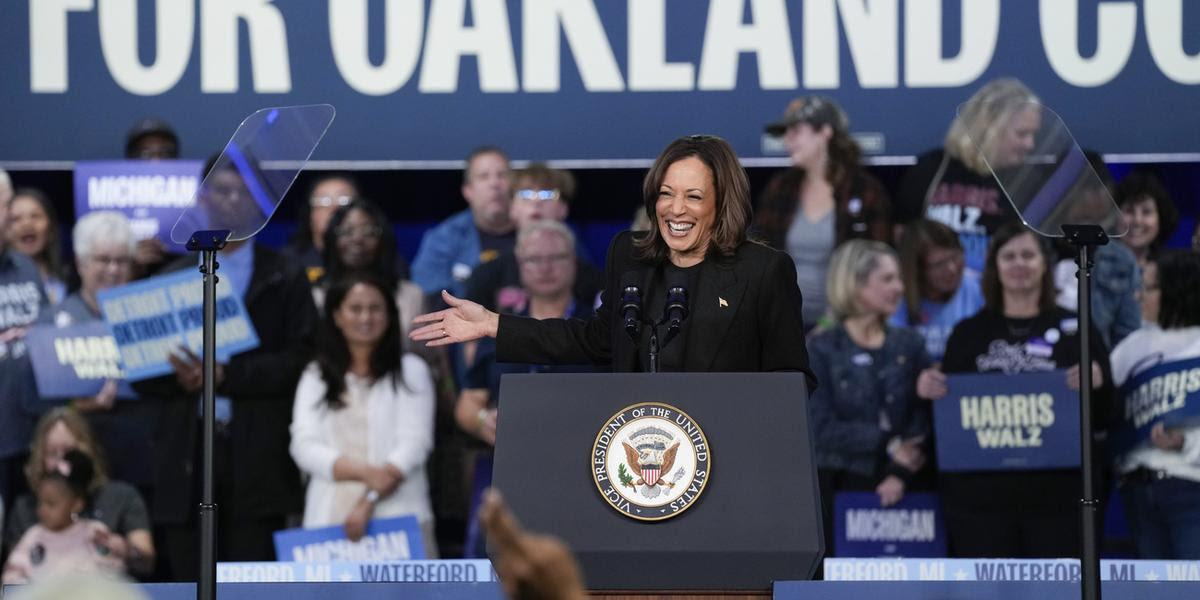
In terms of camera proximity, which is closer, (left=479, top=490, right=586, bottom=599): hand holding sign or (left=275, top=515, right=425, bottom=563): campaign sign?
(left=479, top=490, right=586, bottom=599): hand holding sign

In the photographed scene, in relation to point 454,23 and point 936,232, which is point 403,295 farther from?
point 936,232

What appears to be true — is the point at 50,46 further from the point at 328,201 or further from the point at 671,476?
the point at 671,476

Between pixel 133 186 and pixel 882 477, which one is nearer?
pixel 882 477

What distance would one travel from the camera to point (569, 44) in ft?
27.3

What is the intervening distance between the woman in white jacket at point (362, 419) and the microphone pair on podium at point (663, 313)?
3.39 meters

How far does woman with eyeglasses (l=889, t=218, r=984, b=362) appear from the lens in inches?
297

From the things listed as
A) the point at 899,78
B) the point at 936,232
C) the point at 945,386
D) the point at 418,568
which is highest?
the point at 899,78

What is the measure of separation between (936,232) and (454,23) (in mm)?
2337

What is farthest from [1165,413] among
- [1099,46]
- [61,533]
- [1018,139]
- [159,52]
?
[159,52]

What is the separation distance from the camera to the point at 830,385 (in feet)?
23.8

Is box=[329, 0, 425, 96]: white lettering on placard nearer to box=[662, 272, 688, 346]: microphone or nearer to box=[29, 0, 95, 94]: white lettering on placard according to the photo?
box=[29, 0, 95, 94]: white lettering on placard

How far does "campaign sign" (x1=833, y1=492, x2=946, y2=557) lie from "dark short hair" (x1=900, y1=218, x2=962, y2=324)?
Answer: 2.65 feet

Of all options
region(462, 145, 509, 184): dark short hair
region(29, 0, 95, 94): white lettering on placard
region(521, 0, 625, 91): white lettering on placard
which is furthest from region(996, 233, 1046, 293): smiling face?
region(29, 0, 95, 94): white lettering on placard

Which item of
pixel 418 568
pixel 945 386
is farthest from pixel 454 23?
pixel 418 568
